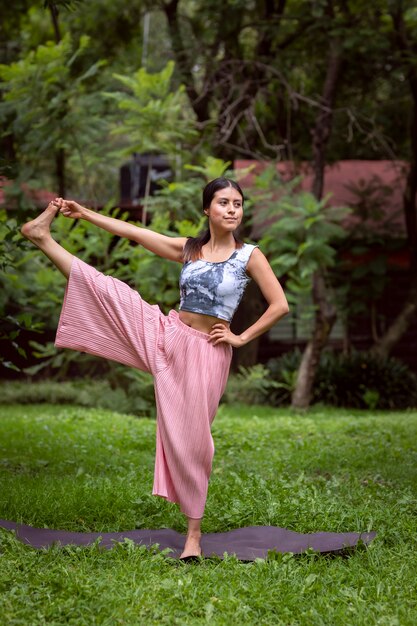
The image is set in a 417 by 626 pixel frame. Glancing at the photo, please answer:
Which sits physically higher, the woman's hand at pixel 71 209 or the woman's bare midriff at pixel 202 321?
the woman's hand at pixel 71 209

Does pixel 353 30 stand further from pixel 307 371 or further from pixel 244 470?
pixel 244 470

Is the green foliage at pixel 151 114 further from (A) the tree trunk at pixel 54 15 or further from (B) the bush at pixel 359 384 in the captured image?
(B) the bush at pixel 359 384

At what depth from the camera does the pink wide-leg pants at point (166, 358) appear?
496 centimetres

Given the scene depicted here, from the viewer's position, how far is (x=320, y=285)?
1399 cm

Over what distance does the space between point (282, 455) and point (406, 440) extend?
63.9 inches

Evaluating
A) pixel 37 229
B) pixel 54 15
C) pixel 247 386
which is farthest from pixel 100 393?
pixel 37 229

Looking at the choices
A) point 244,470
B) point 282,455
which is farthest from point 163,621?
point 282,455

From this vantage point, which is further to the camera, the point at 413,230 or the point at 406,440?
the point at 413,230

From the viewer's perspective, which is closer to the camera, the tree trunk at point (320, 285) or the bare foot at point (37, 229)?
the bare foot at point (37, 229)

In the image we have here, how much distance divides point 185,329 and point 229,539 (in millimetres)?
1300

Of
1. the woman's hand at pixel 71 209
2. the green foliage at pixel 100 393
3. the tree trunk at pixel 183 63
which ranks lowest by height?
the green foliage at pixel 100 393

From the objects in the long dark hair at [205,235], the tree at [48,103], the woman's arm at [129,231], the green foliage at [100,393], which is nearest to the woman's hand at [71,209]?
the woman's arm at [129,231]

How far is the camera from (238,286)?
5117 mm

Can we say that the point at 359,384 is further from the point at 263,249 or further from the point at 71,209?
the point at 71,209
